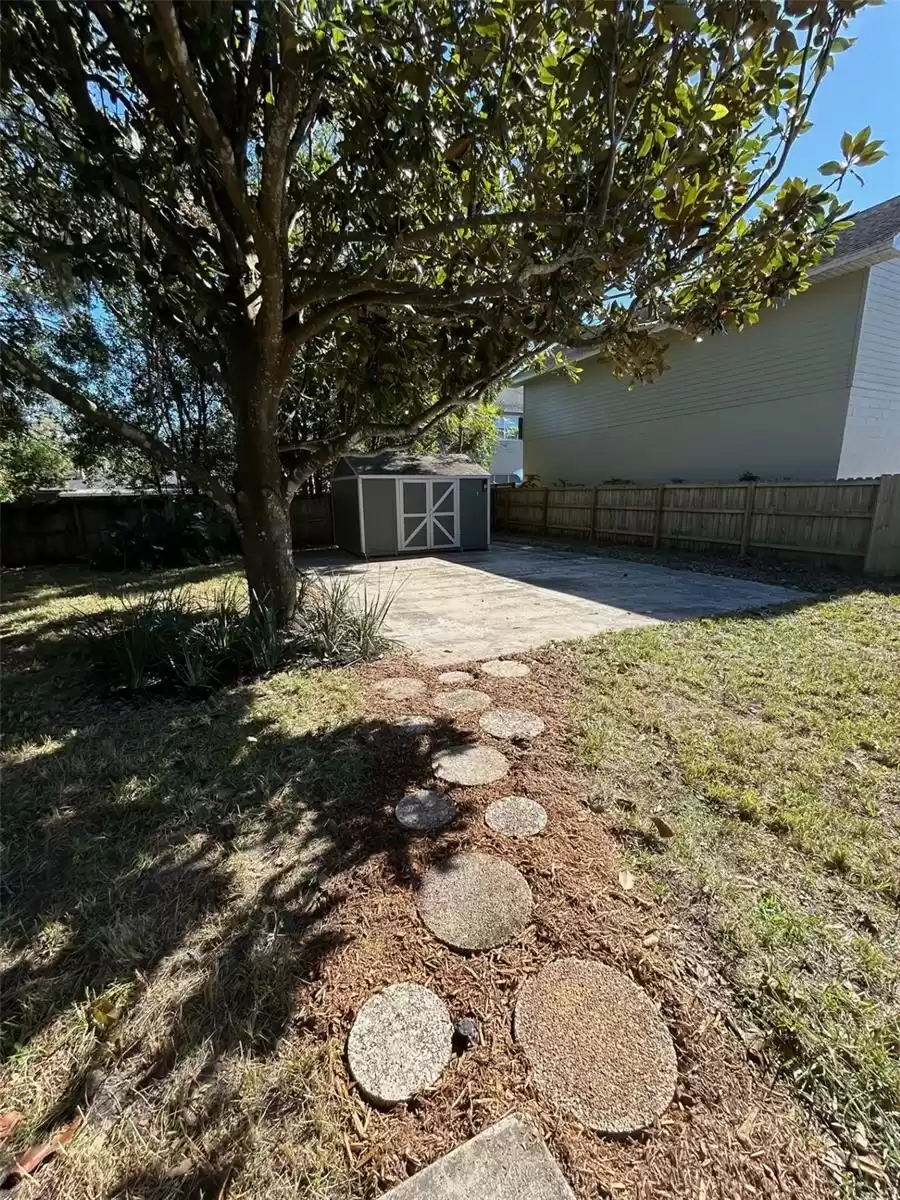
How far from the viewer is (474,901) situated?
6.08 ft

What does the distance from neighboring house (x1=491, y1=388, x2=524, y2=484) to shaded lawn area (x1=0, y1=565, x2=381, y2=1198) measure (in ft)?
80.9

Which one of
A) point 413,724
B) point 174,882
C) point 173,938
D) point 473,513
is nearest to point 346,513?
point 473,513

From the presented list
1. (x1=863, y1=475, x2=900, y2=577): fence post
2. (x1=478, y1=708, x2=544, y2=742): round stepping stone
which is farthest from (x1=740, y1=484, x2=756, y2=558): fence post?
(x1=478, y1=708, x2=544, y2=742): round stepping stone

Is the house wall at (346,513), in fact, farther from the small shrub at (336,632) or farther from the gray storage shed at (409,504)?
the small shrub at (336,632)

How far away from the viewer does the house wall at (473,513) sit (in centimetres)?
1302

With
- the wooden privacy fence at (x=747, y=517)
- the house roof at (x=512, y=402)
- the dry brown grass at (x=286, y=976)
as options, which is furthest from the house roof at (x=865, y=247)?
the house roof at (x=512, y=402)

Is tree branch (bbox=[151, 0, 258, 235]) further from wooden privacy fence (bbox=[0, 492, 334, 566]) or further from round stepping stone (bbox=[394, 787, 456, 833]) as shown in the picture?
wooden privacy fence (bbox=[0, 492, 334, 566])

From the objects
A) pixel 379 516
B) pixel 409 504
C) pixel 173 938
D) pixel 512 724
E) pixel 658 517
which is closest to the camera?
pixel 173 938

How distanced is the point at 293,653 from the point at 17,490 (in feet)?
39.8

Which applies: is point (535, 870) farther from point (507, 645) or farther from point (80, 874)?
point (507, 645)

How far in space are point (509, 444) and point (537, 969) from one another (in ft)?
91.7

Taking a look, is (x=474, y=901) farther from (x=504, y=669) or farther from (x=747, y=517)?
(x=747, y=517)

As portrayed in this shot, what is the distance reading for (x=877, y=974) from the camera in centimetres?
155

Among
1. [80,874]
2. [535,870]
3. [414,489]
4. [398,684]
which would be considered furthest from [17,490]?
[535,870]
